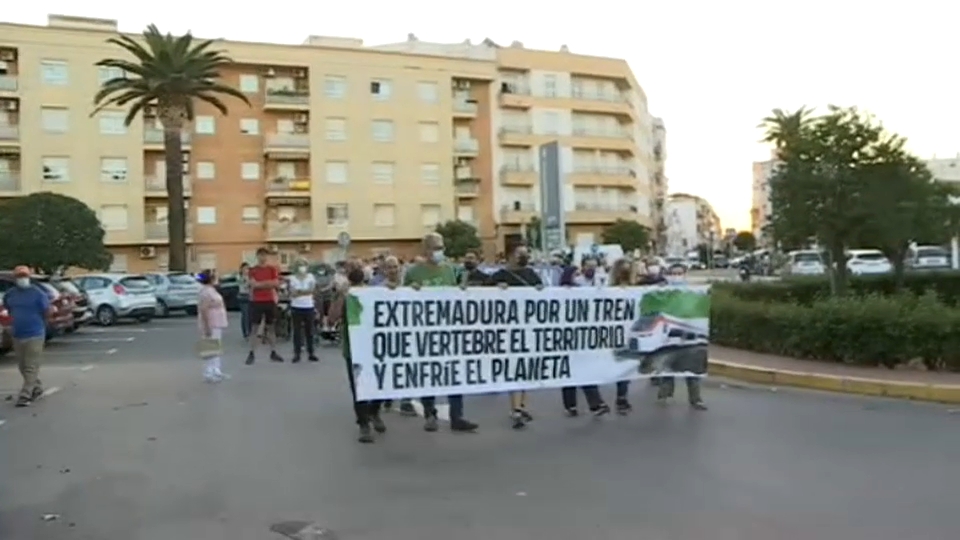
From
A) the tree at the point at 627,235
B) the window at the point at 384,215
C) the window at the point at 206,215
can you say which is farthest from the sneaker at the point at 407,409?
the tree at the point at 627,235

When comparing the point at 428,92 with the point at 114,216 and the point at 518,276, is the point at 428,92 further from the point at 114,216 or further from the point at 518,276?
the point at 518,276

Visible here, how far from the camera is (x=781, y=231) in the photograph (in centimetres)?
2445

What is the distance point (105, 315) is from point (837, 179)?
21.0 meters

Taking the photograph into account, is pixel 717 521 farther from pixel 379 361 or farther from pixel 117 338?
pixel 117 338

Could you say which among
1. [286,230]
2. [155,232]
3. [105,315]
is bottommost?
[105,315]

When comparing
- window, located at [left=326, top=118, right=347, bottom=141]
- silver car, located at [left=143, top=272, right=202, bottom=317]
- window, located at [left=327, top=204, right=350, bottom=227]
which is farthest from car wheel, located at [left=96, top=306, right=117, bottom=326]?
window, located at [left=326, top=118, right=347, bottom=141]

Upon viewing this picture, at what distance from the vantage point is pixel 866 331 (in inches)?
509

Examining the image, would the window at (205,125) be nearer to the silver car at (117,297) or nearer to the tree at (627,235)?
the tree at (627,235)

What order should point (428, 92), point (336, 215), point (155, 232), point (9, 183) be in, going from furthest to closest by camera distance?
point (428, 92) → point (336, 215) → point (155, 232) → point (9, 183)

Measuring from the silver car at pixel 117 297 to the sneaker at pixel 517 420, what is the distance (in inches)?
870

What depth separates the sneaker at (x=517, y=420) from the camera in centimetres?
960

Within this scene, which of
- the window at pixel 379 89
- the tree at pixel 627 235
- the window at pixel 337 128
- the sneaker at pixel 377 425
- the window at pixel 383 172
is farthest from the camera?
the tree at pixel 627 235

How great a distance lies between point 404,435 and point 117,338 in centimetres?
1670

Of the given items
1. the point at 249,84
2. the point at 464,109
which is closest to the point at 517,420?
the point at 249,84
